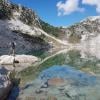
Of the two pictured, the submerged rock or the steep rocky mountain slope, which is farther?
the steep rocky mountain slope

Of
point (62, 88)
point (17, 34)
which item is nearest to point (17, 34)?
point (17, 34)

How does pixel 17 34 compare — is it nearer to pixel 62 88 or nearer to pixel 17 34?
pixel 17 34

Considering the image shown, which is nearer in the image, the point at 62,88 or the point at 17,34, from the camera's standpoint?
the point at 62,88

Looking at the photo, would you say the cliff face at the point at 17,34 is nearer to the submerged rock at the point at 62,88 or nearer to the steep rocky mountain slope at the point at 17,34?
the steep rocky mountain slope at the point at 17,34

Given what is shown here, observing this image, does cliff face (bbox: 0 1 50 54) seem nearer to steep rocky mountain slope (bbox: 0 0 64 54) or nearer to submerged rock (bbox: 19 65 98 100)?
steep rocky mountain slope (bbox: 0 0 64 54)

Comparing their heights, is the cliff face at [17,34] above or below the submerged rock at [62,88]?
above

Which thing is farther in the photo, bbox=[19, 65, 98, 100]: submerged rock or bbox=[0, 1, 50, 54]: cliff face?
bbox=[0, 1, 50, 54]: cliff face

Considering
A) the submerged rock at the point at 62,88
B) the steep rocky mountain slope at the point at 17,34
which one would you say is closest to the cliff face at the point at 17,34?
the steep rocky mountain slope at the point at 17,34

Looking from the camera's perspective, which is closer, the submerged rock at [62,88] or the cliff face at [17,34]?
the submerged rock at [62,88]

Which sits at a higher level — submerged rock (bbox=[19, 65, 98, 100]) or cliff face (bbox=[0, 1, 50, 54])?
cliff face (bbox=[0, 1, 50, 54])

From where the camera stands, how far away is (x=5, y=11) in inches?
7662

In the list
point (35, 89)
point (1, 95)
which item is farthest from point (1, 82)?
point (35, 89)

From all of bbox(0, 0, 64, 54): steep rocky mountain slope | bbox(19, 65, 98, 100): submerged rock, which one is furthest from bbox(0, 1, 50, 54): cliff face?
bbox(19, 65, 98, 100): submerged rock

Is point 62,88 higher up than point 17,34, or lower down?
lower down
